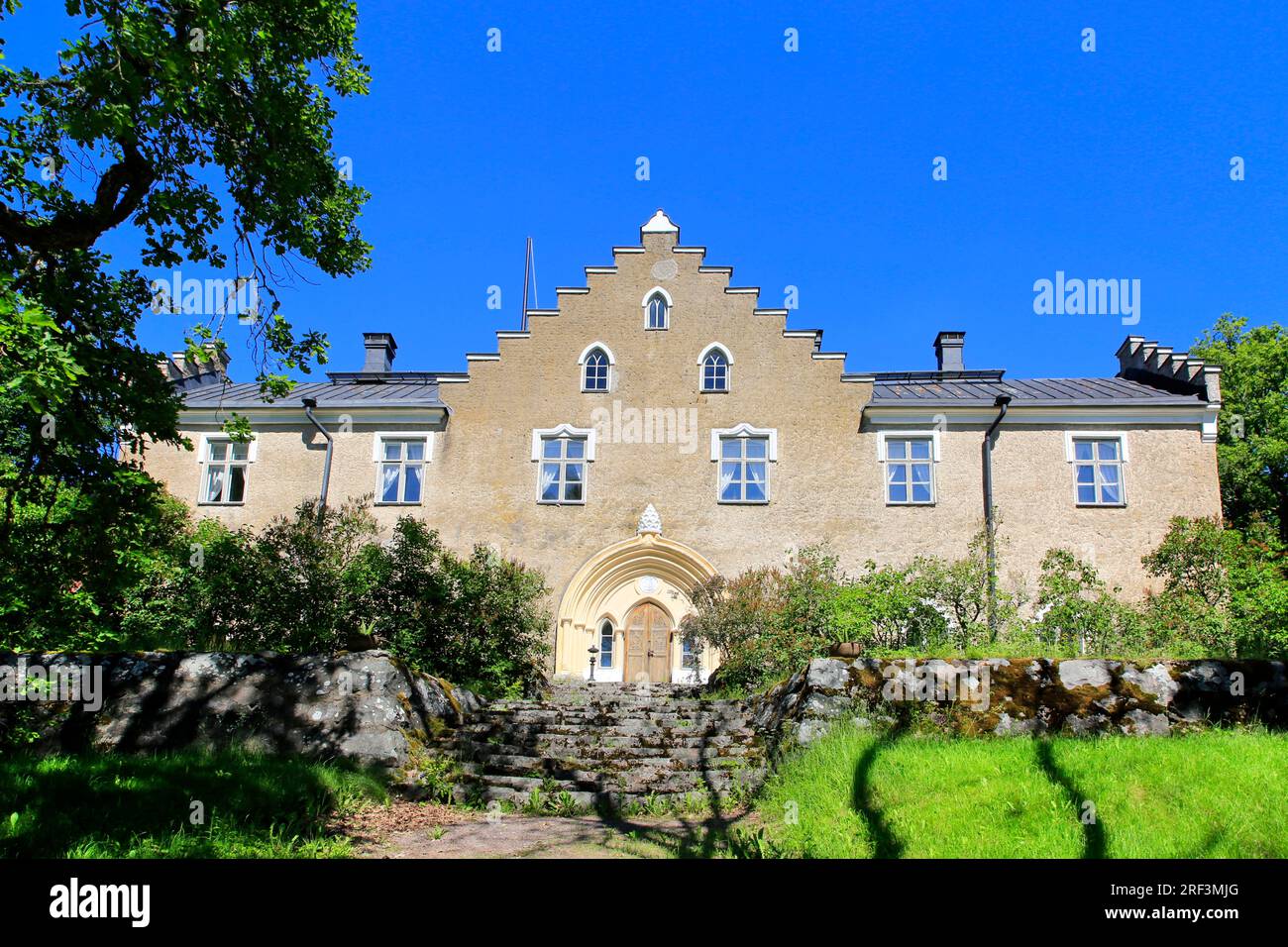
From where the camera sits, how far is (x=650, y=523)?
21391 millimetres

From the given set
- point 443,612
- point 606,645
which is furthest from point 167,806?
point 606,645

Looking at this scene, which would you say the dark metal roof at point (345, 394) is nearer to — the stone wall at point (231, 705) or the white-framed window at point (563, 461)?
the white-framed window at point (563, 461)

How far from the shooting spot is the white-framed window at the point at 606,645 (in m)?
21.8

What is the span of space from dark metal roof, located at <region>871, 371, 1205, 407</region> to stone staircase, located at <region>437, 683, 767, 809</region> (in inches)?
466

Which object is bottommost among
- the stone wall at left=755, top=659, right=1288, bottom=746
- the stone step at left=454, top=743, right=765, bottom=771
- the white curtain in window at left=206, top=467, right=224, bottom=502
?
the stone step at left=454, top=743, right=765, bottom=771

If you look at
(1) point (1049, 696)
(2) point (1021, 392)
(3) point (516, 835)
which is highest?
(2) point (1021, 392)

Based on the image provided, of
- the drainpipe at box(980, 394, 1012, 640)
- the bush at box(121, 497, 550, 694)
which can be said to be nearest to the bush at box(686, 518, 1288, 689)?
the drainpipe at box(980, 394, 1012, 640)

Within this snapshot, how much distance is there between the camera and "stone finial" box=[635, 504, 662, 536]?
21.3 m

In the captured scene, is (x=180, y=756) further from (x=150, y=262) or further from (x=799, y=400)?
(x=799, y=400)

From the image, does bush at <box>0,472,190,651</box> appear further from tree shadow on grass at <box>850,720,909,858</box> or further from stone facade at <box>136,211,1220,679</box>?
stone facade at <box>136,211,1220,679</box>

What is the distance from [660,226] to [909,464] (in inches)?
356

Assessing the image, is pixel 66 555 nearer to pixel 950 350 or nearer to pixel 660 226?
pixel 660 226

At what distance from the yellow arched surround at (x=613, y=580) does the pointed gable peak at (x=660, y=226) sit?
8.21 metres
